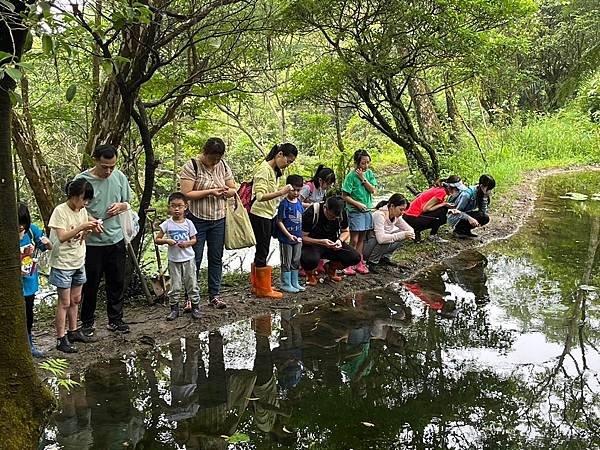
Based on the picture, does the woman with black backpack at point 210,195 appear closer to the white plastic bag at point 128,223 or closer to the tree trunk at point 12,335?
the white plastic bag at point 128,223

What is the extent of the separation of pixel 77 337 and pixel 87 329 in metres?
0.18

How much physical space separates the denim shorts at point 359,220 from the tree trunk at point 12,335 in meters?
5.30

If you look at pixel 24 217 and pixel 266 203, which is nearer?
pixel 24 217

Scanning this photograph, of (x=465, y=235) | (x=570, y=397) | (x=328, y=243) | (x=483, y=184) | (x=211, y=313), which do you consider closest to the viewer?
(x=570, y=397)

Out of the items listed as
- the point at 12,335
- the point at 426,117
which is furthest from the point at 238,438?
the point at 426,117

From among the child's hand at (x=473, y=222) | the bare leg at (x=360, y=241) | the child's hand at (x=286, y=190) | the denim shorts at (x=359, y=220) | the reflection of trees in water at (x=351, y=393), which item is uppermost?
the child's hand at (x=286, y=190)

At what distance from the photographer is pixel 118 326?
19.0 feet

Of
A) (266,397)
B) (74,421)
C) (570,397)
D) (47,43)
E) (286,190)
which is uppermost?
(47,43)

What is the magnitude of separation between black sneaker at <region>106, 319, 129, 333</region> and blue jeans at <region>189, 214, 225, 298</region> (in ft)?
3.39

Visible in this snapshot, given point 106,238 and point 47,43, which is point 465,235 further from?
point 47,43

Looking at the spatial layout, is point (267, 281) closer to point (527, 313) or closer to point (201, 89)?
point (201, 89)

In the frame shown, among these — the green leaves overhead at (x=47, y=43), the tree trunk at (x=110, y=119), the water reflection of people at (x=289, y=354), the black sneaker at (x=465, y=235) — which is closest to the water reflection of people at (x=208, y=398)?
the water reflection of people at (x=289, y=354)

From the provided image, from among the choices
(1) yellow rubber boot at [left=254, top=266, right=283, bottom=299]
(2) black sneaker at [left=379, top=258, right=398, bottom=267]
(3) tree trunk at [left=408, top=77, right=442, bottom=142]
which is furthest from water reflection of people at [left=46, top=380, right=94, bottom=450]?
(3) tree trunk at [left=408, top=77, right=442, bottom=142]

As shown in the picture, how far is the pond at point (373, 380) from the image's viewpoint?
13.0ft
